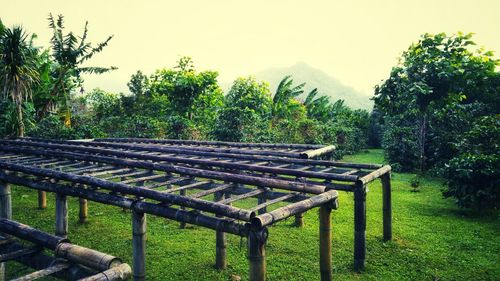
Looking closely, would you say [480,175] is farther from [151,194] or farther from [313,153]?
[151,194]

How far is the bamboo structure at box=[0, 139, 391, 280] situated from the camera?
4609 millimetres

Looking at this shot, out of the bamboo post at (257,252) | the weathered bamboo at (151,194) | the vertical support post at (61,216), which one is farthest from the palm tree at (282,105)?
the bamboo post at (257,252)

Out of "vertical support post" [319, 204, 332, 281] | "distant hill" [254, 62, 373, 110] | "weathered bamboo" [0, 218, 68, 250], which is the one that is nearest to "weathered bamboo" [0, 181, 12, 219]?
"weathered bamboo" [0, 218, 68, 250]

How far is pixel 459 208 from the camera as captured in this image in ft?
39.4

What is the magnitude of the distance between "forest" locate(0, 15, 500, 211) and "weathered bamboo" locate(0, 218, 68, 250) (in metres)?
11.2

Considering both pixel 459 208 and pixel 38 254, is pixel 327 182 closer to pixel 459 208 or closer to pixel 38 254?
pixel 38 254

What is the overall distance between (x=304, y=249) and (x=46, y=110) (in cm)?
1729

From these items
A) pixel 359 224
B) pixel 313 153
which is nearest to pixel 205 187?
pixel 359 224

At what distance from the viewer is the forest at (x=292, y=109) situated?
583 inches

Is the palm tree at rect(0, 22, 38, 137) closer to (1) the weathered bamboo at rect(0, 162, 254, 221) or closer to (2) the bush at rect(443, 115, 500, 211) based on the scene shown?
(1) the weathered bamboo at rect(0, 162, 254, 221)

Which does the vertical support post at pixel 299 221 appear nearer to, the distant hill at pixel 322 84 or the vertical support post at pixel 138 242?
the vertical support post at pixel 138 242

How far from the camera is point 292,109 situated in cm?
2469

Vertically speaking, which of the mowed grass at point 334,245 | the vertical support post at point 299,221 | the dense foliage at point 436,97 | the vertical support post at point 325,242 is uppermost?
the dense foliage at point 436,97

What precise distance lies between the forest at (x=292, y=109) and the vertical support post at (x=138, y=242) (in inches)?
385
